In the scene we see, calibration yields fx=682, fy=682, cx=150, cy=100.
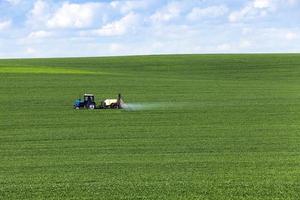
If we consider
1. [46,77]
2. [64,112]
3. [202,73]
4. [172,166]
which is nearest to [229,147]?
[172,166]

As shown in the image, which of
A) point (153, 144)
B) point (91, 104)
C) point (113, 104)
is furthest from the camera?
point (113, 104)

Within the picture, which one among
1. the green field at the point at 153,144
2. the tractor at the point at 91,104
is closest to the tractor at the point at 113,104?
the tractor at the point at 91,104

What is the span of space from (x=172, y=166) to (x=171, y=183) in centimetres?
254

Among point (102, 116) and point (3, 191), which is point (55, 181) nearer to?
point (3, 191)

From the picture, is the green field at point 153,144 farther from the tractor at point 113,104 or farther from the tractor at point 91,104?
the tractor at point 113,104

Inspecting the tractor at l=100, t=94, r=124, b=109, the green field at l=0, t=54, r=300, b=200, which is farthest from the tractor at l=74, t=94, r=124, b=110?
the green field at l=0, t=54, r=300, b=200

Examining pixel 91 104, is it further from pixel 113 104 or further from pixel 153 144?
pixel 153 144

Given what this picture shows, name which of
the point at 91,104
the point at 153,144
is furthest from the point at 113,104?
the point at 153,144

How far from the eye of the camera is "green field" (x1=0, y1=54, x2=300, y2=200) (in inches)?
607

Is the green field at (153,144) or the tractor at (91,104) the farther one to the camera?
the tractor at (91,104)

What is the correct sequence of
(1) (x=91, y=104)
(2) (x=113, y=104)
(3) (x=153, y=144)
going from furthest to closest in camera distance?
(2) (x=113, y=104)
(1) (x=91, y=104)
(3) (x=153, y=144)

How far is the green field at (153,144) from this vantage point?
15.4 meters

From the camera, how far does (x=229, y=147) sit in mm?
21953

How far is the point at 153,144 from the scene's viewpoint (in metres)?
22.8
